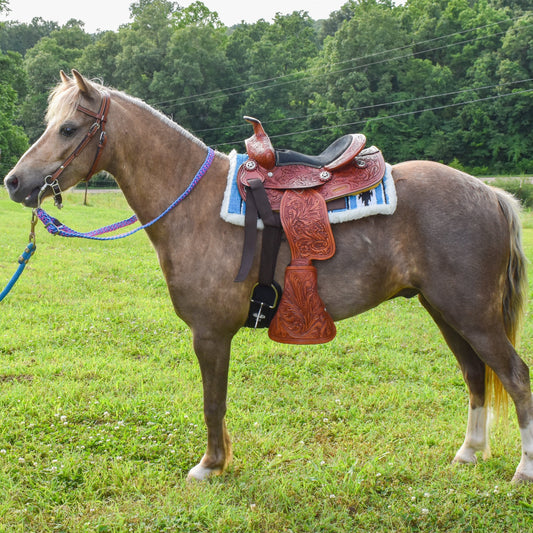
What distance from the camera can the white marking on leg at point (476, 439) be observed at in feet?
10.5

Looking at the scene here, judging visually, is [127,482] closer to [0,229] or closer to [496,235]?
[496,235]

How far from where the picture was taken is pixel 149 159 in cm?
279

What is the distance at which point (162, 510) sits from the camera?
270 cm

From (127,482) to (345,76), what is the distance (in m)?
48.6

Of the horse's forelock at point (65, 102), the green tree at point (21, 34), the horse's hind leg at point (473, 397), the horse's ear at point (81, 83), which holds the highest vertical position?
the green tree at point (21, 34)

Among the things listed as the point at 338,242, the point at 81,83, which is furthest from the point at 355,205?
the point at 81,83

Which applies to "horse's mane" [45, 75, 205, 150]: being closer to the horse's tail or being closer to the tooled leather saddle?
the tooled leather saddle

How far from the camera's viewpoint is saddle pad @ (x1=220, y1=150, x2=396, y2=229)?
2.71 metres

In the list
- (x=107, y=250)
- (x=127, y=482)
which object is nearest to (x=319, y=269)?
(x=127, y=482)

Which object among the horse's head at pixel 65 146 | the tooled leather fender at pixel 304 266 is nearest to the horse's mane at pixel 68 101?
the horse's head at pixel 65 146

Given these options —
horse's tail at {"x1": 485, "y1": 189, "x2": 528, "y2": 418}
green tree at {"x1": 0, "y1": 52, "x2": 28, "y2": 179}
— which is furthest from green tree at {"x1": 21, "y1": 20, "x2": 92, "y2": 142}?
horse's tail at {"x1": 485, "y1": 189, "x2": 528, "y2": 418}

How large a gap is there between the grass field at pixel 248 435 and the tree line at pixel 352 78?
3335 centimetres

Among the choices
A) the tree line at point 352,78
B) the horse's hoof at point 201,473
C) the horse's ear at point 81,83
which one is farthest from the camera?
the tree line at point 352,78

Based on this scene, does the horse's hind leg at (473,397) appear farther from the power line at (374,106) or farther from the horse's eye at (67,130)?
the power line at (374,106)
